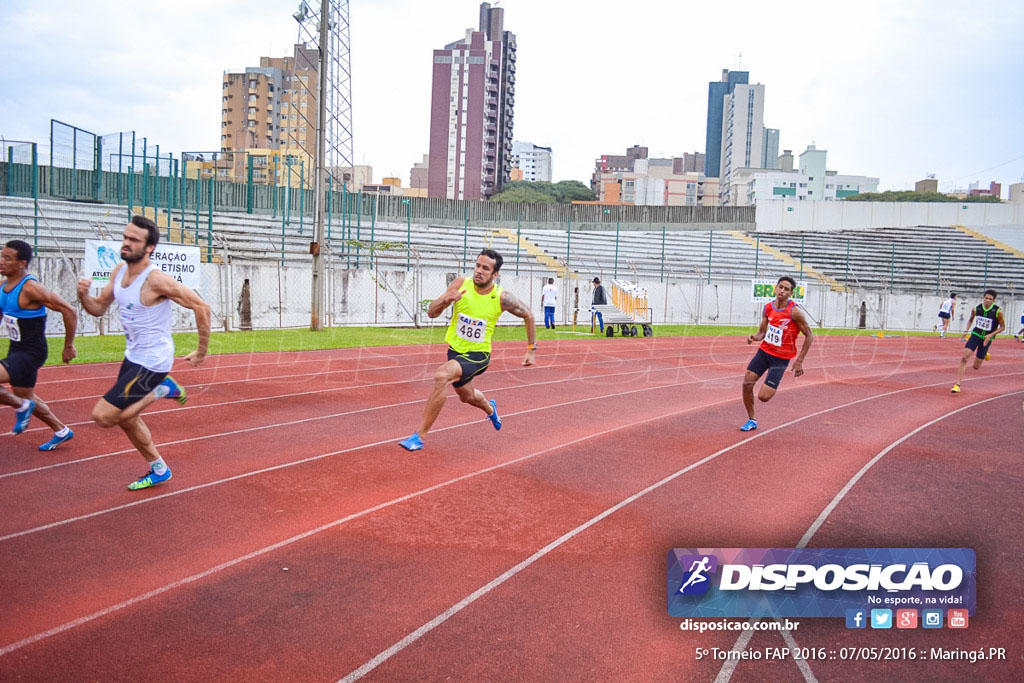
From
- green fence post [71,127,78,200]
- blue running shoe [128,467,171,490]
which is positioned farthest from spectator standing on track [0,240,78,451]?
green fence post [71,127,78,200]

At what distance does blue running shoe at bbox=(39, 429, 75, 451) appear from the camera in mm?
7297

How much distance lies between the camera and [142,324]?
584cm

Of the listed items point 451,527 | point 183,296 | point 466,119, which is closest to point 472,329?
point 451,527

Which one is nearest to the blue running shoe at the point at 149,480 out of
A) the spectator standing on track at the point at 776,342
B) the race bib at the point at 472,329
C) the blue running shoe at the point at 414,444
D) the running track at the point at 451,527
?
the running track at the point at 451,527

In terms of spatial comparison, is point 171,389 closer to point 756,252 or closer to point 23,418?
point 23,418

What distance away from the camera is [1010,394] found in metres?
14.2

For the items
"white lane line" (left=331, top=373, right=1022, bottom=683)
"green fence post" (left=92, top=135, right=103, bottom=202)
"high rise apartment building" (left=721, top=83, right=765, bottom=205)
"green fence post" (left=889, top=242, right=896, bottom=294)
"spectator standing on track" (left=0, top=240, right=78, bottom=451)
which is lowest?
"white lane line" (left=331, top=373, right=1022, bottom=683)

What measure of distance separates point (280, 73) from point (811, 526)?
116m

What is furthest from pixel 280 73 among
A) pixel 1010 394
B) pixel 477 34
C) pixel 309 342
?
pixel 1010 394

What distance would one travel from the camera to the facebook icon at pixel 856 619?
4137mm

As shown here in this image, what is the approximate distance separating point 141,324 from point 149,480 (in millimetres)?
1286

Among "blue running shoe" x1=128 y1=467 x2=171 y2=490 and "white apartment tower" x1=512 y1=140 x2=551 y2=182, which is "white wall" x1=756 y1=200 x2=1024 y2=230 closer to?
"blue running shoe" x1=128 y1=467 x2=171 y2=490

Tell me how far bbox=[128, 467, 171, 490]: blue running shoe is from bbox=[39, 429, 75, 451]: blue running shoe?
148 centimetres
